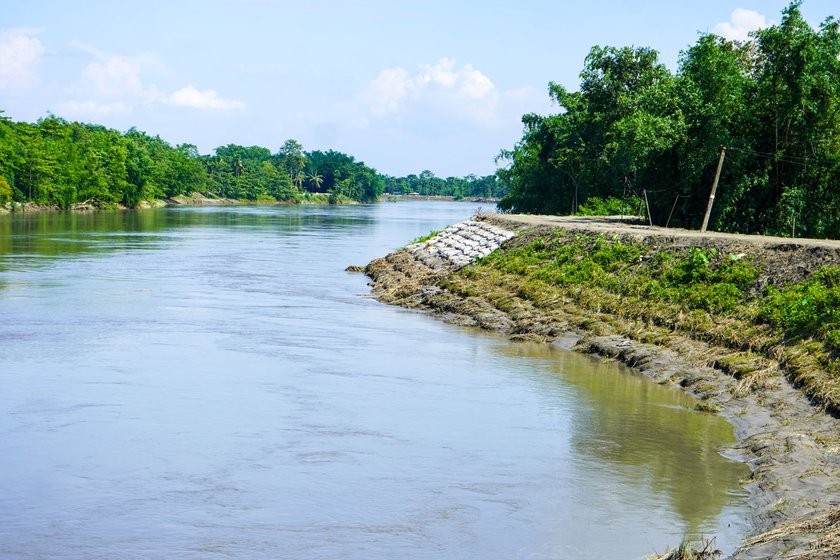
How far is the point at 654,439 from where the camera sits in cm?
1522

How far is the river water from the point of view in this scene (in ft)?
35.5

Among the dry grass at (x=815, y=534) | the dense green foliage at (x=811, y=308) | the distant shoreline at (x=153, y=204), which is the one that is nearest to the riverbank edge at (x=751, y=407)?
the dry grass at (x=815, y=534)

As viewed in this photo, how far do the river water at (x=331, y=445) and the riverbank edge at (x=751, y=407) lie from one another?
466 millimetres

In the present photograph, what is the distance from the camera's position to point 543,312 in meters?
27.2

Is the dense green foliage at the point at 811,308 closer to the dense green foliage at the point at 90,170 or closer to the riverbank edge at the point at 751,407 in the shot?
the riverbank edge at the point at 751,407

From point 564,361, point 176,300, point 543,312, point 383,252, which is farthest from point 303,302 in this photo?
point 383,252

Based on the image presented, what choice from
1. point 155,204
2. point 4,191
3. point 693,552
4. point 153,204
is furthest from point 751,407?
point 155,204

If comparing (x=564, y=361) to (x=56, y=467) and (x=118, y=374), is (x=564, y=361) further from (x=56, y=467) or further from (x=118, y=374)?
(x=56, y=467)

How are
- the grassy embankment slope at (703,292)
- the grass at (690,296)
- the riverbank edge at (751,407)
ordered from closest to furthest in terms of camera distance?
1. the riverbank edge at (751,407)
2. the grass at (690,296)
3. the grassy embankment slope at (703,292)

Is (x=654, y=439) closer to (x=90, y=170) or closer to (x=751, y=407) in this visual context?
(x=751, y=407)

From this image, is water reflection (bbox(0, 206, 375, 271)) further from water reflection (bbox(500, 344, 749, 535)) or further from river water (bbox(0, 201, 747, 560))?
water reflection (bbox(500, 344, 749, 535))

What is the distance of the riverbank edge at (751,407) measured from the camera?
405 inches

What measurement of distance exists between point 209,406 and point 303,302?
49.4 ft

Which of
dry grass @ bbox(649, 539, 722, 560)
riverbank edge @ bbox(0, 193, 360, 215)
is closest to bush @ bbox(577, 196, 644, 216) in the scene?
dry grass @ bbox(649, 539, 722, 560)
